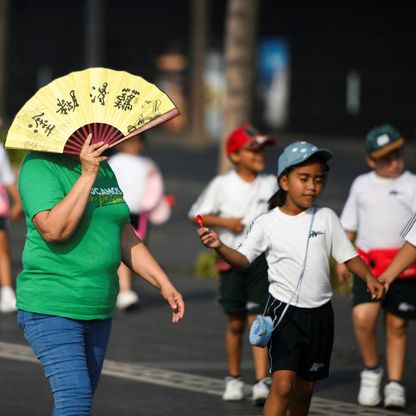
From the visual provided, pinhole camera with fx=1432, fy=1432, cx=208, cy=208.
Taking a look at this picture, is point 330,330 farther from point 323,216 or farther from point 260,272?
point 260,272

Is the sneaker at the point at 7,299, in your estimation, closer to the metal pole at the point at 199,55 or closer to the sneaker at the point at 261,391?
the sneaker at the point at 261,391

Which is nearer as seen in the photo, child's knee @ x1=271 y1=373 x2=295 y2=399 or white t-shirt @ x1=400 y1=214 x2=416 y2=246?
child's knee @ x1=271 y1=373 x2=295 y2=399

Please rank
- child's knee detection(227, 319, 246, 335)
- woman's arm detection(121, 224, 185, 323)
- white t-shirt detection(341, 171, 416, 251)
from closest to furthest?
woman's arm detection(121, 224, 185, 323), white t-shirt detection(341, 171, 416, 251), child's knee detection(227, 319, 246, 335)

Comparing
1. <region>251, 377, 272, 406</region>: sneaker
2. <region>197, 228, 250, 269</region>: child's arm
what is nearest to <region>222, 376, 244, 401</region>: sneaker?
<region>251, 377, 272, 406</region>: sneaker

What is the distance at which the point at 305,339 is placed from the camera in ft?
23.1

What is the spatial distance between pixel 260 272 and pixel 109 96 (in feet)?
10.0

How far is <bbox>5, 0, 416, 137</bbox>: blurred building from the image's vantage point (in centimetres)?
3797

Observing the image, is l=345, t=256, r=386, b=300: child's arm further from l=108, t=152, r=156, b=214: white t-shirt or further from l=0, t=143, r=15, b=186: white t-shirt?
l=0, t=143, r=15, b=186: white t-shirt

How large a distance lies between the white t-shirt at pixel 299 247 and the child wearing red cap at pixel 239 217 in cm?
170

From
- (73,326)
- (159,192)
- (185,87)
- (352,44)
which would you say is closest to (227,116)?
(159,192)

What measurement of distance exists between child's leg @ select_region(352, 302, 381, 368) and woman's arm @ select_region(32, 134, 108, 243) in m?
3.28

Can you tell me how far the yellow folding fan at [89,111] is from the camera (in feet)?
19.8

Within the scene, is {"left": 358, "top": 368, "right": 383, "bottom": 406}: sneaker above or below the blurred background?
below

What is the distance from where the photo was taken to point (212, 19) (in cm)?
4109
